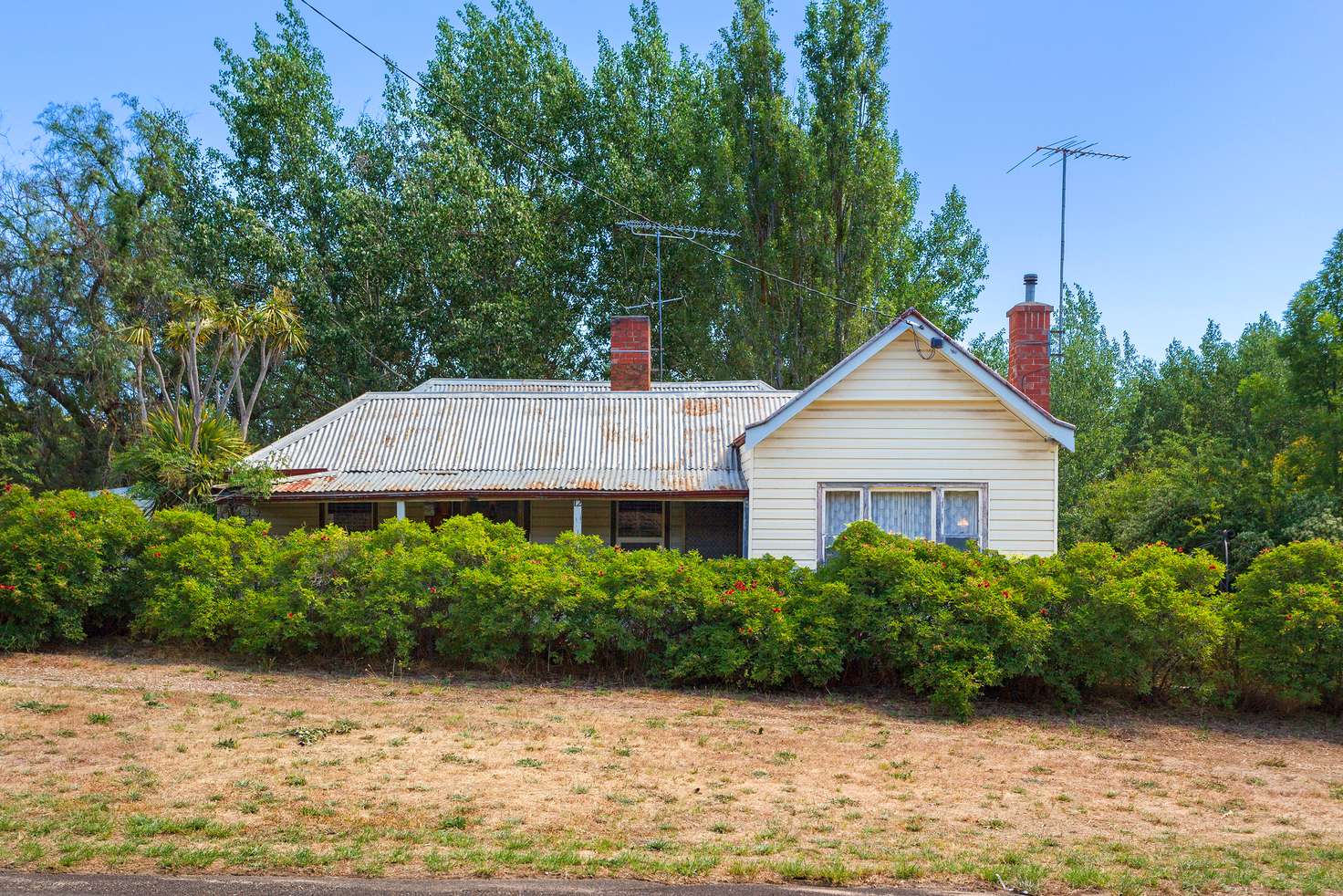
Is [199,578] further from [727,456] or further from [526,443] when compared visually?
[727,456]

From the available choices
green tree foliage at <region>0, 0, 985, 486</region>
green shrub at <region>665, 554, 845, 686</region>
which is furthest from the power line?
green shrub at <region>665, 554, 845, 686</region>

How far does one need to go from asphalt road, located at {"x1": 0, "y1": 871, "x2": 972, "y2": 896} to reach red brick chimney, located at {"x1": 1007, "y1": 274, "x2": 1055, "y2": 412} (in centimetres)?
1376

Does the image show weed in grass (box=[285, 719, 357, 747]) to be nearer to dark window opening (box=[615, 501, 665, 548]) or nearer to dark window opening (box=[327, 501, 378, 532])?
dark window opening (box=[615, 501, 665, 548])

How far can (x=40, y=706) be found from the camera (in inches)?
375

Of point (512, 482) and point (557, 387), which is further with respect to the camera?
point (557, 387)

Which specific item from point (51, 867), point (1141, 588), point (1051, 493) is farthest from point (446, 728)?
point (1051, 493)

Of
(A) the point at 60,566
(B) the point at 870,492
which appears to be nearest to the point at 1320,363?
(B) the point at 870,492

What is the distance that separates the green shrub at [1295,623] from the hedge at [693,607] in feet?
0.07

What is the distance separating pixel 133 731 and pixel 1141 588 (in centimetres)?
960

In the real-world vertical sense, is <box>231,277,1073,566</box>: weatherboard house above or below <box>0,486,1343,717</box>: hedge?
above

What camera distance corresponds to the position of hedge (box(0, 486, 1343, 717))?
10.7 m

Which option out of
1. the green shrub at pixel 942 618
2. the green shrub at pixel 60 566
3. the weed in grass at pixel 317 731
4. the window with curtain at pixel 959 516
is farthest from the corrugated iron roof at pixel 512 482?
the weed in grass at pixel 317 731

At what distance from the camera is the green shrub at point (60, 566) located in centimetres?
1213

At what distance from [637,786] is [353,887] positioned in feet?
8.67
